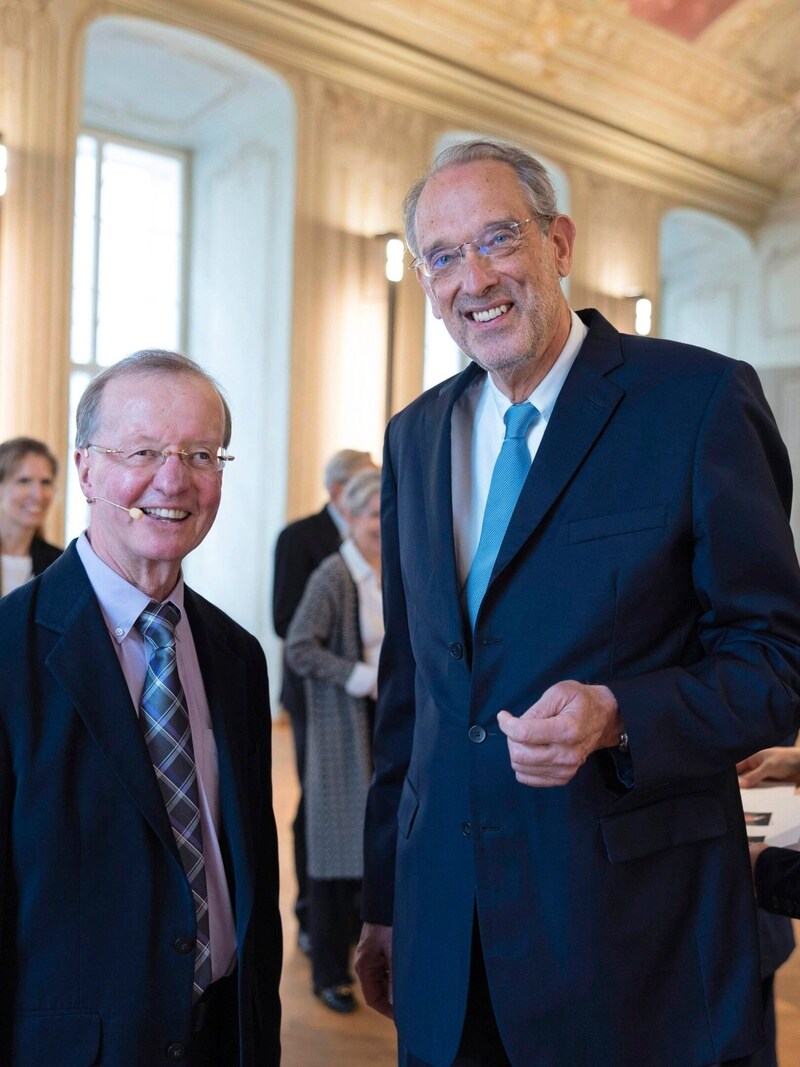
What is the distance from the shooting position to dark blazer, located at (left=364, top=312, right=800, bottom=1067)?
1784 millimetres

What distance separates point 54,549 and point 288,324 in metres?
6.58

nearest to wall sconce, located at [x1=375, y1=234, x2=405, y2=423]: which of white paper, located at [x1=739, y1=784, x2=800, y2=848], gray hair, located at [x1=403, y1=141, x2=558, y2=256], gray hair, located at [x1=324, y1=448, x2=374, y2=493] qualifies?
gray hair, located at [x1=324, y1=448, x2=374, y2=493]

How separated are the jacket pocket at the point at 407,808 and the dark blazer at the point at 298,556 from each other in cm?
350

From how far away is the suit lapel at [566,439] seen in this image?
189 cm

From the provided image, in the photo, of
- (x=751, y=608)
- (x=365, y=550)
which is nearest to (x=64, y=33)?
(x=365, y=550)

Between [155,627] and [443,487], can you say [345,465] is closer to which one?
[443,487]

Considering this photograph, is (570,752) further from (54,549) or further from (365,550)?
(54,549)

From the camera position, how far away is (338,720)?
4.80m

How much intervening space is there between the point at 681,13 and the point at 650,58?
63cm

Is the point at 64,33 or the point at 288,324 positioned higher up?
the point at 64,33

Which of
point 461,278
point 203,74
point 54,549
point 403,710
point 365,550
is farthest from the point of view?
point 203,74

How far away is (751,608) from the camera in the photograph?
1.78 metres

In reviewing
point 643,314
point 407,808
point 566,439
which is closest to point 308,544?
point 407,808

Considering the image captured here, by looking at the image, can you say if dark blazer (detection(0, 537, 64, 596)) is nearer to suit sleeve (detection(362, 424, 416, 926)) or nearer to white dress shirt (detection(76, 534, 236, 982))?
suit sleeve (detection(362, 424, 416, 926))
